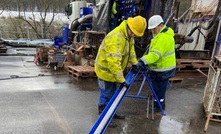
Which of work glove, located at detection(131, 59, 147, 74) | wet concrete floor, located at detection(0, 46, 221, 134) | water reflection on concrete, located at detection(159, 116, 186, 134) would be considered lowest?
water reflection on concrete, located at detection(159, 116, 186, 134)

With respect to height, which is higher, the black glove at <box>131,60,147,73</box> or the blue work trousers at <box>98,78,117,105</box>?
the black glove at <box>131,60,147,73</box>

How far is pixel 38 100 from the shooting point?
5.13 meters

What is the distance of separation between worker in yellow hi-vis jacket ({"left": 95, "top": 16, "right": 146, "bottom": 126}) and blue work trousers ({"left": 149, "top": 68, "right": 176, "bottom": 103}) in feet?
2.37

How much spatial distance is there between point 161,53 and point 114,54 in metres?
1.00

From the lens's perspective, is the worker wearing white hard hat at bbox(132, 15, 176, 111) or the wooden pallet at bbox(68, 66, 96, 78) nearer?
the worker wearing white hard hat at bbox(132, 15, 176, 111)

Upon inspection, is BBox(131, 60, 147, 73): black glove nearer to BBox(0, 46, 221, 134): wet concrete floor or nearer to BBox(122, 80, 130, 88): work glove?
BBox(122, 80, 130, 88): work glove

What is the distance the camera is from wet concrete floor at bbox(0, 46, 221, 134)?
3957mm

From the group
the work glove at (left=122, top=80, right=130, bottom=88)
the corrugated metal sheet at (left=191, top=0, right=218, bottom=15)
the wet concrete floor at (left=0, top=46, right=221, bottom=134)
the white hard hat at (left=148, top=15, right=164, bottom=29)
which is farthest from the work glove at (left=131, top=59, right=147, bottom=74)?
the corrugated metal sheet at (left=191, top=0, right=218, bottom=15)

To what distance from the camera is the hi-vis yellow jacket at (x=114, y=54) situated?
3.54 m

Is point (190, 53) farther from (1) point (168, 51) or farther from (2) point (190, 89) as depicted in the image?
(1) point (168, 51)

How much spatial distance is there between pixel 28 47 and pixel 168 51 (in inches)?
482

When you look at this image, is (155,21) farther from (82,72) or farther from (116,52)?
(82,72)

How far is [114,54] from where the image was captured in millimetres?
3514

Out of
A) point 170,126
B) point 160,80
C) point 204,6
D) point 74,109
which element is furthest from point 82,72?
point 204,6
